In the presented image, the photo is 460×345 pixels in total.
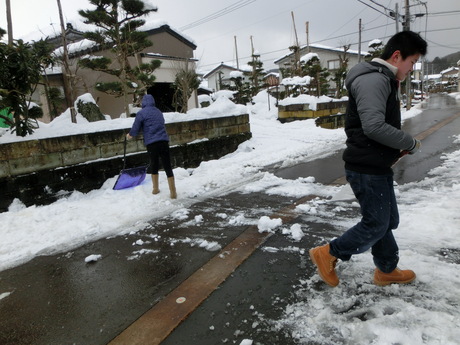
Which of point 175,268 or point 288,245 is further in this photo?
point 288,245

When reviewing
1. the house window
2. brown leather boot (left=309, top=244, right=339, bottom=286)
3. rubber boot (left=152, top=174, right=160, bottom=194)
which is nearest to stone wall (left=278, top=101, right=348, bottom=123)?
rubber boot (left=152, top=174, right=160, bottom=194)

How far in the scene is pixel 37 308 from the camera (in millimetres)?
2436

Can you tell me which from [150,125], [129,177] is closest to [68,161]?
[129,177]

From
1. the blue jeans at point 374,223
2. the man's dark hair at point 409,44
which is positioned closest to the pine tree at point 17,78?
the blue jeans at point 374,223

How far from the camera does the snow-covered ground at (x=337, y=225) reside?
1.90 metres

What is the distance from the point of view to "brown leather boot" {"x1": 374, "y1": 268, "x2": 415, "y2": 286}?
227cm

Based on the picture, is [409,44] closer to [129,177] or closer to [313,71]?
[129,177]

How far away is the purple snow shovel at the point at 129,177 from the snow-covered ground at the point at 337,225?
0.17 m

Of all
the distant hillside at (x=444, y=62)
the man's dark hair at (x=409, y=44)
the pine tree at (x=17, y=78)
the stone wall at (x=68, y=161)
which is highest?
the distant hillside at (x=444, y=62)

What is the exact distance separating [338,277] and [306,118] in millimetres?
12342

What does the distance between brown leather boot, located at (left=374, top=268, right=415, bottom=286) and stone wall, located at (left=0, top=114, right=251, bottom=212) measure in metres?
4.96

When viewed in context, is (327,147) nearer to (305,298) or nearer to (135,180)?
(135,180)

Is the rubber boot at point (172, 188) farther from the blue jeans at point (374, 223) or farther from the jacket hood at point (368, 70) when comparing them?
the jacket hood at point (368, 70)

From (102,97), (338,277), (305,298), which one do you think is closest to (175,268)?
(305,298)
